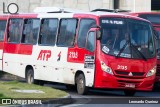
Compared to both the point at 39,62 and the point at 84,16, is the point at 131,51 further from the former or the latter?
the point at 39,62

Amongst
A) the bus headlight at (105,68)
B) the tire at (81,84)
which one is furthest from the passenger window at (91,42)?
the tire at (81,84)

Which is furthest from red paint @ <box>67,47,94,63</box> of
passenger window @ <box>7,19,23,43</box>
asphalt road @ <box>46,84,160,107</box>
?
passenger window @ <box>7,19,23,43</box>

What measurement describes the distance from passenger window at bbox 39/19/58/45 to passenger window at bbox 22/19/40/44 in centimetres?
43

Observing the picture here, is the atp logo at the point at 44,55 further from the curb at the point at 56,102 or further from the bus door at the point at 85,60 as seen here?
the curb at the point at 56,102

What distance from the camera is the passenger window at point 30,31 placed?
92.6 feet

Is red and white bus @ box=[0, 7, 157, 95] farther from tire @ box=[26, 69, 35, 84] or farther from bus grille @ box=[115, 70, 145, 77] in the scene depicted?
tire @ box=[26, 69, 35, 84]

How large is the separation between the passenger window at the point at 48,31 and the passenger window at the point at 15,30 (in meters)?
2.04

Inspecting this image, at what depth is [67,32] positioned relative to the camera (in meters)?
25.8

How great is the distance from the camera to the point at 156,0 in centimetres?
6788

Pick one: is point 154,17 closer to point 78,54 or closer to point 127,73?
point 78,54

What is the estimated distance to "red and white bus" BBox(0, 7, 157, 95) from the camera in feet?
77.0

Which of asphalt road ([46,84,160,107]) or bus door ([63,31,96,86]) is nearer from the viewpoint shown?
asphalt road ([46,84,160,107])

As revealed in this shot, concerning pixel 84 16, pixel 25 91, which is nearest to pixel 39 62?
pixel 84 16

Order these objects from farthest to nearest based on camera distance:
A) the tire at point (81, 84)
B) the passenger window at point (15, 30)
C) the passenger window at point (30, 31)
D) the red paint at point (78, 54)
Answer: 1. the passenger window at point (15, 30)
2. the passenger window at point (30, 31)
3. the red paint at point (78, 54)
4. the tire at point (81, 84)
